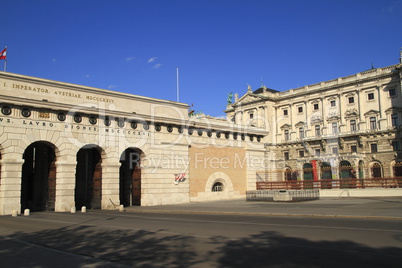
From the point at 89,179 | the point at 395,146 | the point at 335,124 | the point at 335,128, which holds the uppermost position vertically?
the point at 335,124

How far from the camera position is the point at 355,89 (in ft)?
206

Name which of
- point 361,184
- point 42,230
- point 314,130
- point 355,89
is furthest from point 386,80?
point 42,230

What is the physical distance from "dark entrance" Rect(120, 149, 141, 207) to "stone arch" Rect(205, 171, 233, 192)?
690 cm

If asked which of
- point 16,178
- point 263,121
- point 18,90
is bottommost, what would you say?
point 16,178

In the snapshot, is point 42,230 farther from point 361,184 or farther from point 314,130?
point 314,130

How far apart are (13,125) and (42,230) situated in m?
11.3

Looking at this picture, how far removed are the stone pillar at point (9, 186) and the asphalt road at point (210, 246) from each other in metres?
9.50

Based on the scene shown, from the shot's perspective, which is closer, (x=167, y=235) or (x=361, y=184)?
Answer: (x=167, y=235)

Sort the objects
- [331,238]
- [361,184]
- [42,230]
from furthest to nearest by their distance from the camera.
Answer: [361,184], [42,230], [331,238]

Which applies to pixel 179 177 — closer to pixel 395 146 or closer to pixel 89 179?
pixel 89 179

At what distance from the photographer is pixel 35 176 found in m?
30.2

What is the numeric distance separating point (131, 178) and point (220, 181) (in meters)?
9.04

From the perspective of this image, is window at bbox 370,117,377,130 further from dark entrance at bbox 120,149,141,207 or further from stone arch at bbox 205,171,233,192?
dark entrance at bbox 120,149,141,207

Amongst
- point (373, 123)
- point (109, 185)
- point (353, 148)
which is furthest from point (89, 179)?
point (373, 123)
